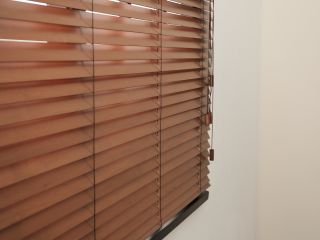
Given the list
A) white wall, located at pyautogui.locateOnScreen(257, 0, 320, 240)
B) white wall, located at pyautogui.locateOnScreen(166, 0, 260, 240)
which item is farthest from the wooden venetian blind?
white wall, located at pyautogui.locateOnScreen(257, 0, 320, 240)

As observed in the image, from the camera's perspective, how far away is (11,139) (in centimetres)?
63

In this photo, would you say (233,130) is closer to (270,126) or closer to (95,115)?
(270,126)

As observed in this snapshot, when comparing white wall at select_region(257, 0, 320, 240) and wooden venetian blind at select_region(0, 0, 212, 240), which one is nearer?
wooden venetian blind at select_region(0, 0, 212, 240)

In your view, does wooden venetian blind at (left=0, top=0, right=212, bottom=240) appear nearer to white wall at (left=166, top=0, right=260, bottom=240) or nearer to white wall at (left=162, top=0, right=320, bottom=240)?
white wall at (left=166, top=0, right=260, bottom=240)

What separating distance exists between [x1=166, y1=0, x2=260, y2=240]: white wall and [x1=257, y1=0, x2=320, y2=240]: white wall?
0.09 meters

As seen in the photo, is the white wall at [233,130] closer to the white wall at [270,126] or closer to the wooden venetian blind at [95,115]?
the white wall at [270,126]

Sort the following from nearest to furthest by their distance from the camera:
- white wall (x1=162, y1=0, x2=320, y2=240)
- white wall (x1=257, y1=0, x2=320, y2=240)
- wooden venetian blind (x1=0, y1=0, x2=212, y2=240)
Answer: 1. wooden venetian blind (x1=0, y1=0, x2=212, y2=240)
2. white wall (x1=162, y1=0, x2=320, y2=240)
3. white wall (x1=257, y1=0, x2=320, y2=240)

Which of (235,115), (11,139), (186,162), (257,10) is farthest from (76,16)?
(257,10)

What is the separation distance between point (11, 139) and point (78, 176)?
0.20m

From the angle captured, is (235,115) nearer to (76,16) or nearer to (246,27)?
(246,27)

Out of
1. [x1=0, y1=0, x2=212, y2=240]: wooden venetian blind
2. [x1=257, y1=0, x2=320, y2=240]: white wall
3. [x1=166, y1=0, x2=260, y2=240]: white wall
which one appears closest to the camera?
[x1=0, y1=0, x2=212, y2=240]: wooden venetian blind

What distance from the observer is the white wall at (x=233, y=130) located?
61.4 inches

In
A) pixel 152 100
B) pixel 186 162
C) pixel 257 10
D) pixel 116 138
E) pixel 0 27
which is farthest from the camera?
pixel 257 10

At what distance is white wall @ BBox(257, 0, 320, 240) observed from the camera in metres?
1.96
